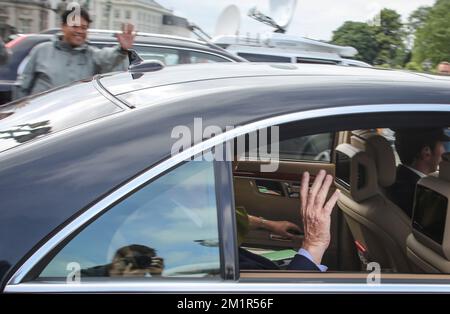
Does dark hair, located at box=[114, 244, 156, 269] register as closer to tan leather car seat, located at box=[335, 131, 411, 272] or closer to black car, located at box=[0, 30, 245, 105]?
tan leather car seat, located at box=[335, 131, 411, 272]

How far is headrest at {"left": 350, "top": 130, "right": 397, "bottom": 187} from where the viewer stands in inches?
98.4

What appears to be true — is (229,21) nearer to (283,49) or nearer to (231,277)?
(283,49)

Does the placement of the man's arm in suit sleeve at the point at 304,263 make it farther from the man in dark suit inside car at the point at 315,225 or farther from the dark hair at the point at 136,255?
the dark hair at the point at 136,255

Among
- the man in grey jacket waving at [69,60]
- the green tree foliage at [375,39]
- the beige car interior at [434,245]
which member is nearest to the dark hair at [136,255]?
the beige car interior at [434,245]

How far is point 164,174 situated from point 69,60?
2745 mm

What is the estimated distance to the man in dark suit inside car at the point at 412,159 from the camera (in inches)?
100

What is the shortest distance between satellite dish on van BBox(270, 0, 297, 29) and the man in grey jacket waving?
9247 mm

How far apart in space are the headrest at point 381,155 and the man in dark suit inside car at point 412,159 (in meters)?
0.05

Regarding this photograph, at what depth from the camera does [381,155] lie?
2518 mm

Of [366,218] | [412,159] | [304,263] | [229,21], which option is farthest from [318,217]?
[229,21]

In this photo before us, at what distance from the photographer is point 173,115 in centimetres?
154

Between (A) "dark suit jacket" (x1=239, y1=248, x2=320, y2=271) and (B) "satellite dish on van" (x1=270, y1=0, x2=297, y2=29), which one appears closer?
(A) "dark suit jacket" (x1=239, y1=248, x2=320, y2=271)

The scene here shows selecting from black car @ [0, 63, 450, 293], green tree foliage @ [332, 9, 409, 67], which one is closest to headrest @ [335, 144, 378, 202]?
black car @ [0, 63, 450, 293]

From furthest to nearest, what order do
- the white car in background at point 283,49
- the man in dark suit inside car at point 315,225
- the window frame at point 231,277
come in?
the white car in background at point 283,49 < the man in dark suit inside car at point 315,225 < the window frame at point 231,277
